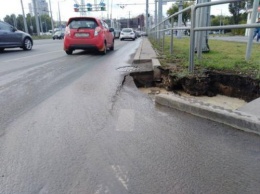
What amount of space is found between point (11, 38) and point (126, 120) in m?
11.1

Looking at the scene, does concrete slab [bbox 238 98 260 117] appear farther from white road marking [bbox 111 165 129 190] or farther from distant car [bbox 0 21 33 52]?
distant car [bbox 0 21 33 52]

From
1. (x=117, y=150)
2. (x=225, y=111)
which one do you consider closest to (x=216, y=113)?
(x=225, y=111)

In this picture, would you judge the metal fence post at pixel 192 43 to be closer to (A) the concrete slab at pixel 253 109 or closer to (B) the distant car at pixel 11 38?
(A) the concrete slab at pixel 253 109

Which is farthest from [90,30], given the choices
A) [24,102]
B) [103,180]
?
[103,180]

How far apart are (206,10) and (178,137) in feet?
17.4

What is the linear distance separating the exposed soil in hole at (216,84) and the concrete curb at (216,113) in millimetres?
828

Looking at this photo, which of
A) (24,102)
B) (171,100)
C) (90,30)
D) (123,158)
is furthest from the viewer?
(90,30)

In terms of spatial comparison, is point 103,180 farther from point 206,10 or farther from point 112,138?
point 206,10

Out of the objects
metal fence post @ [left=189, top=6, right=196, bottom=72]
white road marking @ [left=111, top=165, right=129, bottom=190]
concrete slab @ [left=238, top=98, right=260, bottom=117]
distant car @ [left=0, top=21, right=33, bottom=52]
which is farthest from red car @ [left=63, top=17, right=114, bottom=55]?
A: white road marking @ [left=111, top=165, right=129, bottom=190]

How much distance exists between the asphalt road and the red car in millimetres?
6439

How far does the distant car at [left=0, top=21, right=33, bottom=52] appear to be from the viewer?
11.8 metres

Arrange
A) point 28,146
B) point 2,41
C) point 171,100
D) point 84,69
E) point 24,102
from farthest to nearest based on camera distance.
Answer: point 2,41
point 84,69
point 24,102
point 171,100
point 28,146

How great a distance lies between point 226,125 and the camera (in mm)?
2904

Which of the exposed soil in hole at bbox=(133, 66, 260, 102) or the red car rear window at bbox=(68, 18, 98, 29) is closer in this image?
the exposed soil in hole at bbox=(133, 66, 260, 102)
